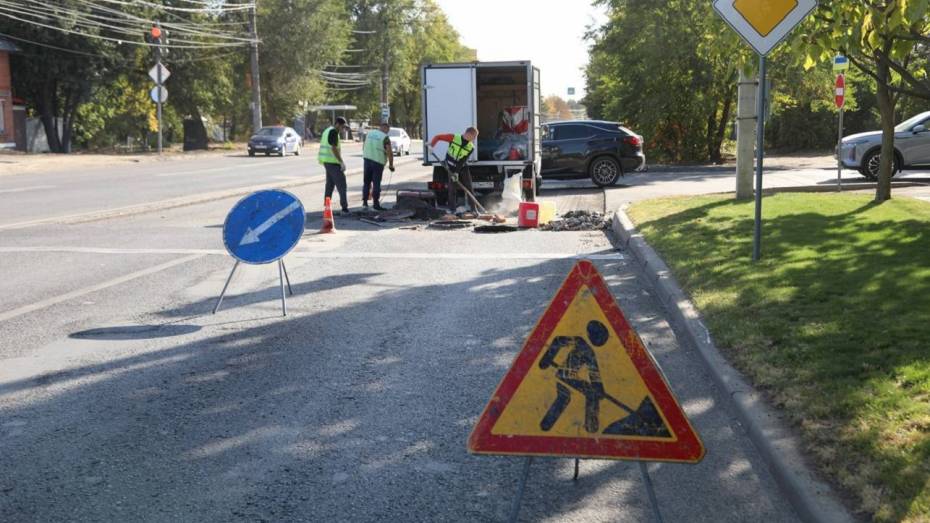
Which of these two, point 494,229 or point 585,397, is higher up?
point 585,397

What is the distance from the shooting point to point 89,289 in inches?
380

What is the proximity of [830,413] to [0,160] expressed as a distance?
40305 millimetres

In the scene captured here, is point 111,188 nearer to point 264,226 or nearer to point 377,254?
point 377,254

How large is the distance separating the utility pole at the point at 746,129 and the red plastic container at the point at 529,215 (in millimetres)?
3879

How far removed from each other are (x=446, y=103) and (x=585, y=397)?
16.2 m

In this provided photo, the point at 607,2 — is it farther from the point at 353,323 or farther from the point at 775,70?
the point at 353,323

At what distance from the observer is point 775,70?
29906mm

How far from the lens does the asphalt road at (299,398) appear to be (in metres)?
4.30

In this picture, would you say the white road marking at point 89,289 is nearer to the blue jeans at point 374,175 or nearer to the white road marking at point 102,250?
the white road marking at point 102,250

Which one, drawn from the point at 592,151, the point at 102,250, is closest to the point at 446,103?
the point at 592,151

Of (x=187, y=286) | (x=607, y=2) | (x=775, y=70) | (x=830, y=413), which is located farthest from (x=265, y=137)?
(x=830, y=413)

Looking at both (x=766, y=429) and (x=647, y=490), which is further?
(x=766, y=429)

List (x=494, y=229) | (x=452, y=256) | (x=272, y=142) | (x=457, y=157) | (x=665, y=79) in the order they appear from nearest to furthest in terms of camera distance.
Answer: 1. (x=452, y=256)
2. (x=494, y=229)
3. (x=457, y=157)
4. (x=665, y=79)
5. (x=272, y=142)

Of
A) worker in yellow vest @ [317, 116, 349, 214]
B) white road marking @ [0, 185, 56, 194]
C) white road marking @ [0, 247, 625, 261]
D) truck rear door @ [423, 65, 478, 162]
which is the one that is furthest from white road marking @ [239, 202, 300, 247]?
white road marking @ [0, 185, 56, 194]
